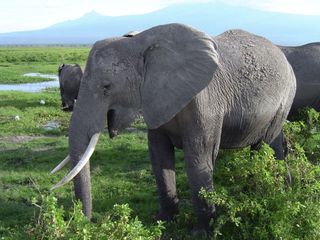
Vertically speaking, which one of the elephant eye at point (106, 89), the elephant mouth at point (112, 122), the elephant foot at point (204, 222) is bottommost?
the elephant foot at point (204, 222)

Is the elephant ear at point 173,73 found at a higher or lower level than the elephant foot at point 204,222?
higher

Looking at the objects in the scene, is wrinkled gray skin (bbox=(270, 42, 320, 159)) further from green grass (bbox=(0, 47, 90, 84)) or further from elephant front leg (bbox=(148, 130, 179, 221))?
green grass (bbox=(0, 47, 90, 84))

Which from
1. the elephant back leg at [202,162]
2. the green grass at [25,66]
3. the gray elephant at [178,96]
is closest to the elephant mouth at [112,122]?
the gray elephant at [178,96]

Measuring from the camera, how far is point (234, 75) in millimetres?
5691

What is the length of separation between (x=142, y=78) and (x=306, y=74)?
15.4 ft

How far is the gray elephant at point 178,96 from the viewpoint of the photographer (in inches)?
191

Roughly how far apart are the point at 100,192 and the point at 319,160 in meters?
3.95

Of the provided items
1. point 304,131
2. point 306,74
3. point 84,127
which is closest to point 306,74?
point 306,74

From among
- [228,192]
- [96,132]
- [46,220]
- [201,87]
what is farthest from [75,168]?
[228,192]

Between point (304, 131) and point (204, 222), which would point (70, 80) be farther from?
point (204, 222)

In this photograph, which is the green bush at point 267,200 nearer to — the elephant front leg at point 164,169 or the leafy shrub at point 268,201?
the leafy shrub at point 268,201

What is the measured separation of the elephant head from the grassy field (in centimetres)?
93

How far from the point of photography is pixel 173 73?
196 inches

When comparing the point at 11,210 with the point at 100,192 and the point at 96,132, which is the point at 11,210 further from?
the point at 96,132
